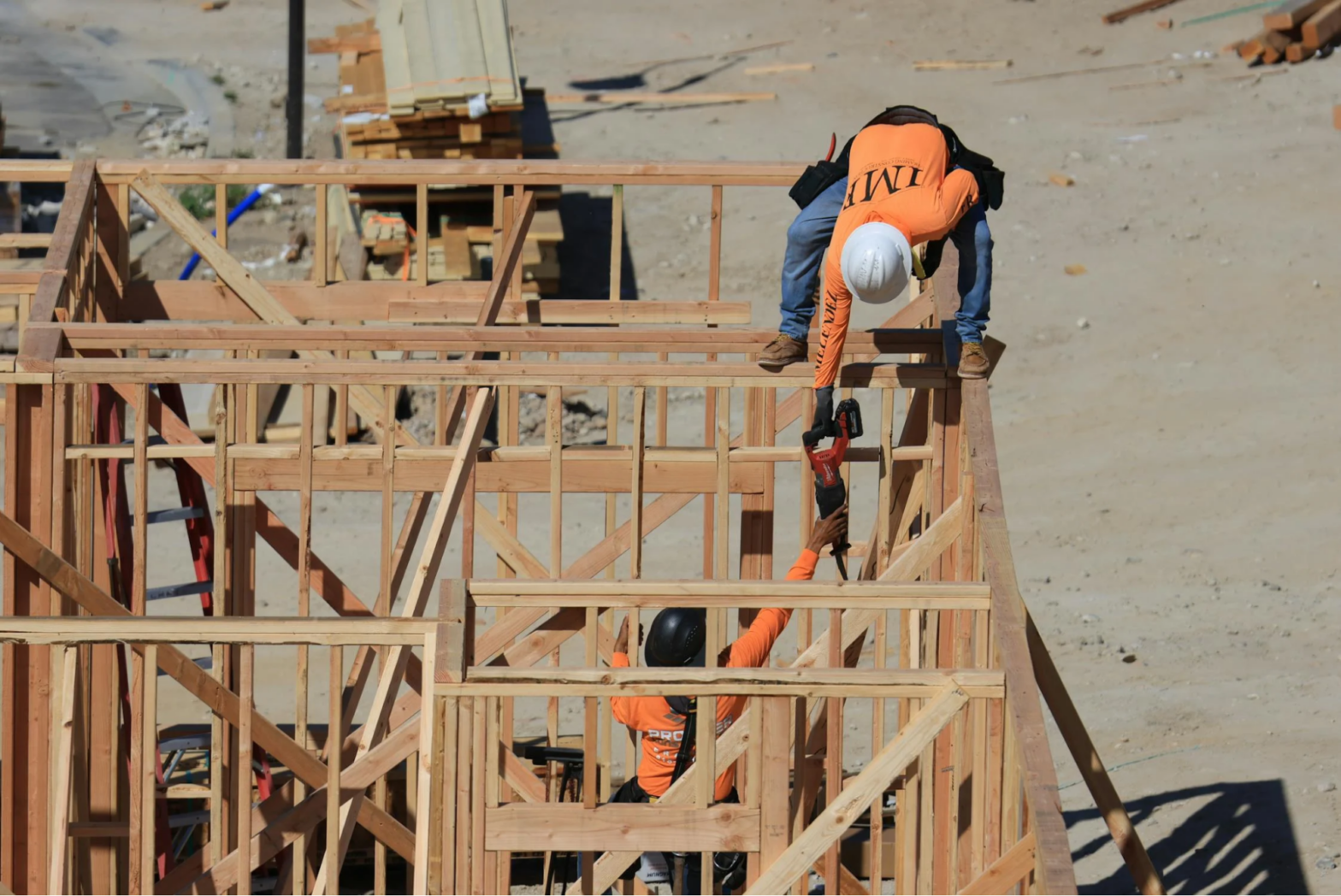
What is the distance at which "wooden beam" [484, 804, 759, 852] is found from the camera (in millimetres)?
6828

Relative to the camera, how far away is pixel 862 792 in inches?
267

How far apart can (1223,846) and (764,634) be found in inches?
181

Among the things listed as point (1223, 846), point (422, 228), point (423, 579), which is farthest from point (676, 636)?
point (1223, 846)

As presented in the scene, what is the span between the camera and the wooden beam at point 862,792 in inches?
264

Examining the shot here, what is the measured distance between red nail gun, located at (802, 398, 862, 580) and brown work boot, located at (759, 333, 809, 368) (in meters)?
0.33

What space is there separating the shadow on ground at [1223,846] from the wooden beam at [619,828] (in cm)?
448

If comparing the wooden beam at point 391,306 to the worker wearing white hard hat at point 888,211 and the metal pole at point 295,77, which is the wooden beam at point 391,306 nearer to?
the worker wearing white hard hat at point 888,211

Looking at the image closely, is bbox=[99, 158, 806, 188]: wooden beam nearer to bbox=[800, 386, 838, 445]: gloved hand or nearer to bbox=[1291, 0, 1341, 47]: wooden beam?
bbox=[800, 386, 838, 445]: gloved hand

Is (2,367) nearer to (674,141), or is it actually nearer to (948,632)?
(948,632)

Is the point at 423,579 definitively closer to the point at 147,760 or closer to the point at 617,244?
the point at 147,760

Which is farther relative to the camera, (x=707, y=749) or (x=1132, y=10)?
(x=1132, y=10)

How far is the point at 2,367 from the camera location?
809 centimetres

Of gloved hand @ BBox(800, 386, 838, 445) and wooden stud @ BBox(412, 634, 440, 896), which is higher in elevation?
gloved hand @ BBox(800, 386, 838, 445)

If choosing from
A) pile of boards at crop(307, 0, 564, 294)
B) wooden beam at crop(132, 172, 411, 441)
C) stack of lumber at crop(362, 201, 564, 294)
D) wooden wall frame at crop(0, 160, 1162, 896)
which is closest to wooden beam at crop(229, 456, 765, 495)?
wooden wall frame at crop(0, 160, 1162, 896)
